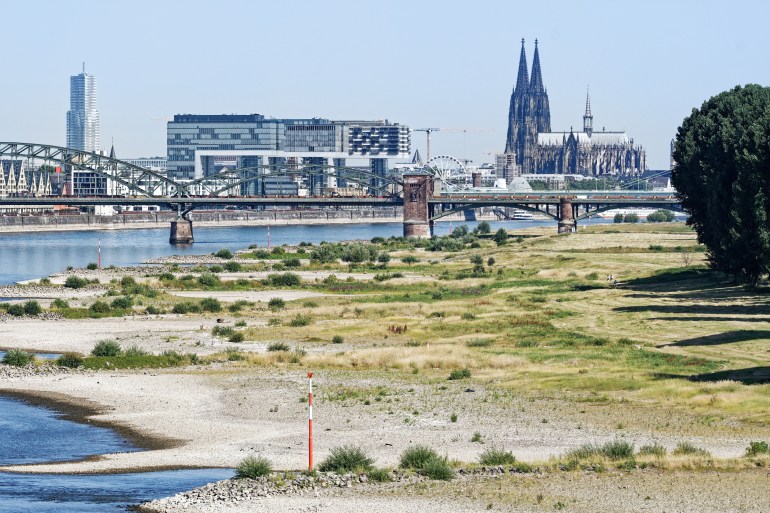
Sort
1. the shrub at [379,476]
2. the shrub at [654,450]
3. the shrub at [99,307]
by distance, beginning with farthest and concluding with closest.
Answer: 1. the shrub at [99,307]
2. the shrub at [654,450]
3. the shrub at [379,476]

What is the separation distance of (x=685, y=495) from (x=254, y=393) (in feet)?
68.3

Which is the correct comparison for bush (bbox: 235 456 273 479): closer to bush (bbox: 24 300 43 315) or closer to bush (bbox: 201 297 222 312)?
bush (bbox: 24 300 43 315)

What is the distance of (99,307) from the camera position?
275 ft

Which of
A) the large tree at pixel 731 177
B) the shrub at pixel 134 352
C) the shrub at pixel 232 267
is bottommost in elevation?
the shrub at pixel 232 267

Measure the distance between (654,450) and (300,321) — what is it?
39575mm

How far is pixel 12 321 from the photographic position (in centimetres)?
7800

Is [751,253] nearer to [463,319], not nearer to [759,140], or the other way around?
[759,140]

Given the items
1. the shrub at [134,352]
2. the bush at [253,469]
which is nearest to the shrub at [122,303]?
the shrub at [134,352]

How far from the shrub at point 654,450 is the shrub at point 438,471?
5063 mm

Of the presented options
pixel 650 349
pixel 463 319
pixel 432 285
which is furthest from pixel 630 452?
pixel 432 285

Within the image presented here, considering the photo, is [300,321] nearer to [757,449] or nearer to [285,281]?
[285,281]

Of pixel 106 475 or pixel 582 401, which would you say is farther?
pixel 582 401

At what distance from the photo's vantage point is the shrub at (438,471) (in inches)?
1385

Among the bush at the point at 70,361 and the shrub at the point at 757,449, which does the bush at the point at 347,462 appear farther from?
the bush at the point at 70,361
